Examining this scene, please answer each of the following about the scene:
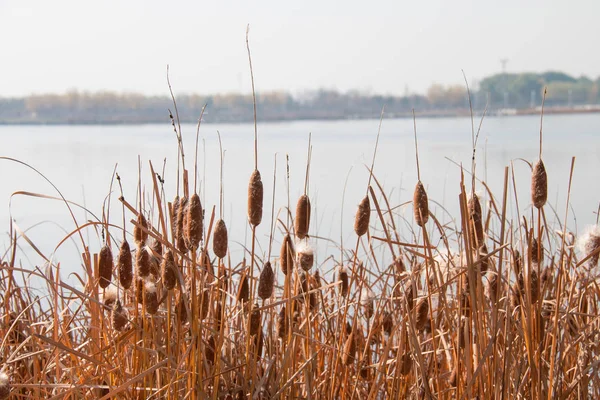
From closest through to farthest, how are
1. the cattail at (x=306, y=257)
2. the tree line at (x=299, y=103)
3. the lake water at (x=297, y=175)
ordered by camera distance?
the cattail at (x=306, y=257), the lake water at (x=297, y=175), the tree line at (x=299, y=103)

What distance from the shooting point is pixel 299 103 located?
13.9m

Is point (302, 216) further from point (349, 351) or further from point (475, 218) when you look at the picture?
point (349, 351)

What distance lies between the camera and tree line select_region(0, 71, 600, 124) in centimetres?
1248

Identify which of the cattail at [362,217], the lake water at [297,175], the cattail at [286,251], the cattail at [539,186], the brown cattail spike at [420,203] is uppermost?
the cattail at [539,186]

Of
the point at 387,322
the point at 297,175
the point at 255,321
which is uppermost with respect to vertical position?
the point at 255,321

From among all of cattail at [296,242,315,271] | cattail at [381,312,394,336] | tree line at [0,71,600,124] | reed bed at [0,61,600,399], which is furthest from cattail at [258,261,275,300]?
tree line at [0,71,600,124]

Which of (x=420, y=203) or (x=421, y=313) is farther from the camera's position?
(x=421, y=313)

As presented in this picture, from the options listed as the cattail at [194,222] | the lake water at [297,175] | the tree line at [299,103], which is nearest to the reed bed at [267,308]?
the cattail at [194,222]

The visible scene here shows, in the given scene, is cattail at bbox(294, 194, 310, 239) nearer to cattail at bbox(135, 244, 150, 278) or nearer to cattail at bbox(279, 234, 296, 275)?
cattail at bbox(279, 234, 296, 275)

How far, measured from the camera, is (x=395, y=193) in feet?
19.2

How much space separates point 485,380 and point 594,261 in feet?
1.06

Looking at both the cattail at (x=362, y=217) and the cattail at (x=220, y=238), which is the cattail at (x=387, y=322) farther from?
the cattail at (x=220, y=238)

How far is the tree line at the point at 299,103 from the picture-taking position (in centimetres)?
1248

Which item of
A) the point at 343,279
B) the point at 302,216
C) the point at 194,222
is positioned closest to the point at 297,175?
the point at 343,279
